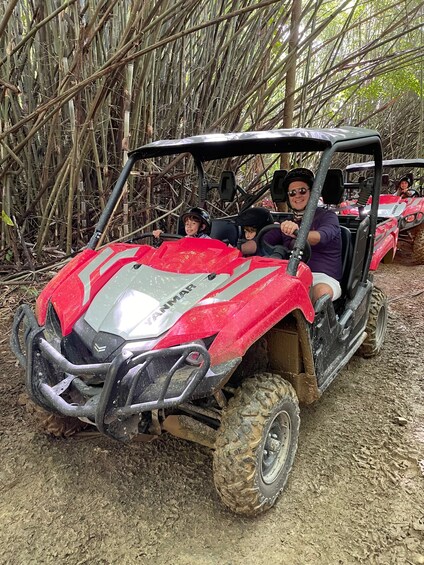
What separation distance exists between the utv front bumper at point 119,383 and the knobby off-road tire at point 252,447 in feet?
0.85

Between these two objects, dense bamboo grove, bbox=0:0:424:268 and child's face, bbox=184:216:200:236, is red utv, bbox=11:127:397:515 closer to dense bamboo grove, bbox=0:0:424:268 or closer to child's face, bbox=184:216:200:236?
child's face, bbox=184:216:200:236

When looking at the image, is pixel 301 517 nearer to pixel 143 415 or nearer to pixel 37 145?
pixel 143 415

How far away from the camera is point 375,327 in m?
2.99

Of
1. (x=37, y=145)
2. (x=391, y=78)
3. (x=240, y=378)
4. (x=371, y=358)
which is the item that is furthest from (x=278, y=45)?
(x=391, y=78)

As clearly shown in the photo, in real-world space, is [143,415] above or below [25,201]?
below

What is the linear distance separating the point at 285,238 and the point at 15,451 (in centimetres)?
192

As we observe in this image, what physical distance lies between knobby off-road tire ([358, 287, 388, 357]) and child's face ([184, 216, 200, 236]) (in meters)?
1.37

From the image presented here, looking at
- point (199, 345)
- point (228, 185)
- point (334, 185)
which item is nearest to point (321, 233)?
point (334, 185)

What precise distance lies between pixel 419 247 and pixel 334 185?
13.1 ft

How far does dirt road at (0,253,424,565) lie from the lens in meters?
1.59

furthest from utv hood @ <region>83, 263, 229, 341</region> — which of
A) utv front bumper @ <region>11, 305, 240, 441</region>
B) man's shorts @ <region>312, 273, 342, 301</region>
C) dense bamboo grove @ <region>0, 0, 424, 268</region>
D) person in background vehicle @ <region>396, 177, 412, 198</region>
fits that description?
person in background vehicle @ <region>396, 177, 412, 198</region>

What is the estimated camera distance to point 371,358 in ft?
10.2

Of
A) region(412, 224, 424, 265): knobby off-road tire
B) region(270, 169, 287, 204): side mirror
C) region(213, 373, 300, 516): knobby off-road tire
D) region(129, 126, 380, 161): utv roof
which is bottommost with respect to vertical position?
region(412, 224, 424, 265): knobby off-road tire

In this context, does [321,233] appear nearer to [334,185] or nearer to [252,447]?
[334,185]
